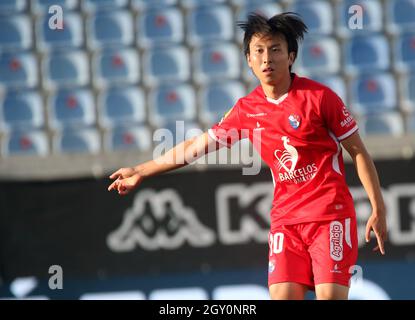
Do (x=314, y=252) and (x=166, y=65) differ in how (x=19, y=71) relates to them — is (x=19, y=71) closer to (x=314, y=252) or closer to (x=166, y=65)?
(x=166, y=65)

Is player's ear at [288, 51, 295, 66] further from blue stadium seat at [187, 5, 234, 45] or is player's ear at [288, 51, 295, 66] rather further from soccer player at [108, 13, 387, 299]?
blue stadium seat at [187, 5, 234, 45]

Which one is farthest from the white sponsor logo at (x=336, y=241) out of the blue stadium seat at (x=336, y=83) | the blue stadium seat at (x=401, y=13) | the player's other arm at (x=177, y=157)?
the blue stadium seat at (x=401, y=13)

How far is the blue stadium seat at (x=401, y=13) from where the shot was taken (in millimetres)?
7909

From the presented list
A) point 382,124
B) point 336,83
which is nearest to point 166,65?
point 336,83

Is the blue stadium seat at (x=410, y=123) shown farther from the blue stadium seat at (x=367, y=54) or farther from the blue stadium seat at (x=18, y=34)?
the blue stadium seat at (x=18, y=34)

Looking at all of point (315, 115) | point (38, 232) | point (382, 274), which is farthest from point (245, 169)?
point (315, 115)

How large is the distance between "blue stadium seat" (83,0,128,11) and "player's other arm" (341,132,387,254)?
4.93 metres

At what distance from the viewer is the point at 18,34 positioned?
8.31 meters

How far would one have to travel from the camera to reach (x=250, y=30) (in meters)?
3.89

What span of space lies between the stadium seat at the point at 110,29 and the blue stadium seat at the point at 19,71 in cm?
60

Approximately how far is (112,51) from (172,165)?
428cm

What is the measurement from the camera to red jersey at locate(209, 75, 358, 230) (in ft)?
12.6

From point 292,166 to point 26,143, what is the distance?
14.8 ft
